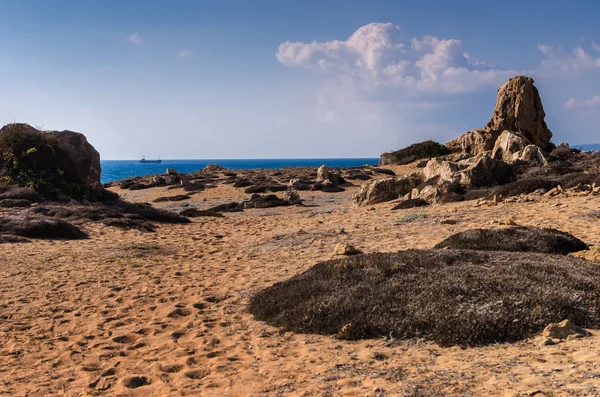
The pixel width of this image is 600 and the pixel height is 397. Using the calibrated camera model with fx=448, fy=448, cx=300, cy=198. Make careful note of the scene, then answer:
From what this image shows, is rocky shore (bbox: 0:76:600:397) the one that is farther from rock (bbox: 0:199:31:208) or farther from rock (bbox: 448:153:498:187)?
rock (bbox: 448:153:498:187)

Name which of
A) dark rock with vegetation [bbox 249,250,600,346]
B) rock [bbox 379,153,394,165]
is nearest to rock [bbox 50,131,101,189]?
dark rock with vegetation [bbox 249,250,600,346]

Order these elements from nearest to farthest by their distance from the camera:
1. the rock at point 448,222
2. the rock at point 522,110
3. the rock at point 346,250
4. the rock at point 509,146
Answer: the rock at point 346,250, the rock at point 448,222, the rock at point 509,146, the rock at point 522,110

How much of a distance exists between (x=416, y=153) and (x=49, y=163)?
3963 centimetres

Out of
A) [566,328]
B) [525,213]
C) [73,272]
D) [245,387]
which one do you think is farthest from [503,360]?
[525,213]

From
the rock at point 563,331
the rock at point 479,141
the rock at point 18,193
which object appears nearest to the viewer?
the rock at point 563,331

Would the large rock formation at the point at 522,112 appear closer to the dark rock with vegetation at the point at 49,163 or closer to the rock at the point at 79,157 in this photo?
the dark rock with vegetation at the point at 49,163

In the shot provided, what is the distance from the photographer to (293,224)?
20.7 meters

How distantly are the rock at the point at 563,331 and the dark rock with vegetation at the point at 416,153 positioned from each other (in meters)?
43.6

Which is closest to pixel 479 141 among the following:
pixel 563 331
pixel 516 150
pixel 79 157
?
pixel 516 150

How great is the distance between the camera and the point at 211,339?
274 inches

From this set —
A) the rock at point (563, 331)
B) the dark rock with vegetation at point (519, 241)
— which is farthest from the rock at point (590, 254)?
the rock at point (563, 331)

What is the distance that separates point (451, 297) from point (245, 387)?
3.19 metres

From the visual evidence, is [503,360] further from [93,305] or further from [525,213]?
[525,213]

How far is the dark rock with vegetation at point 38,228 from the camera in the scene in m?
15.3
